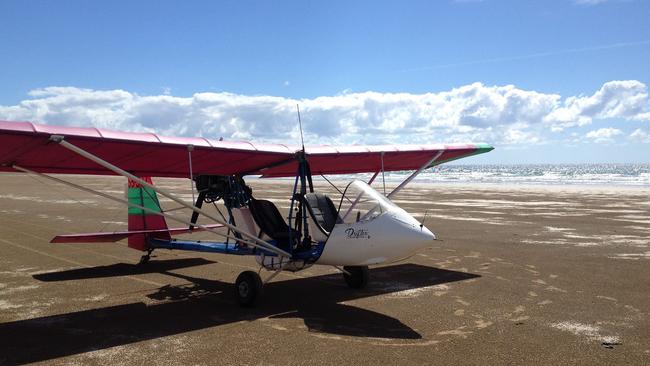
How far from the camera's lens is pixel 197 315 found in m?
7.68

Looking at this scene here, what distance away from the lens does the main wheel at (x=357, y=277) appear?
30.6 feet

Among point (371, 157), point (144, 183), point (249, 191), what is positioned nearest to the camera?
point (144, 183)

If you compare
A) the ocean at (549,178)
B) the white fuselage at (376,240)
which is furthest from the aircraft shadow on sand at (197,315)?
the ocean at (549,178)

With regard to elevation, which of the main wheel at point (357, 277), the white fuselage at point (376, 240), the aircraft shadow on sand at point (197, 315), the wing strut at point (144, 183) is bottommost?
the aircraft shadow on sand at point (197, 315)

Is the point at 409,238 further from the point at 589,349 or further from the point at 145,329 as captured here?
the point at 145,329

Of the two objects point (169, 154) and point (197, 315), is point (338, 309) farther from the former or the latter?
point (169, 154)

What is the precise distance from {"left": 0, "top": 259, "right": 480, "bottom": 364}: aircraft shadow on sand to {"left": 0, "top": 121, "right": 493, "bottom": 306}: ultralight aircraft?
20.1 inches

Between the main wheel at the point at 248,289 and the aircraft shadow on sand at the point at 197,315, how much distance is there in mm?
170

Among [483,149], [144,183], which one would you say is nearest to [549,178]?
[483,149]

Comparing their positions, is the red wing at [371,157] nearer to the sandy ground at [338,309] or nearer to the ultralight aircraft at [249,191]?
the ultralight aircraft at [249,191]

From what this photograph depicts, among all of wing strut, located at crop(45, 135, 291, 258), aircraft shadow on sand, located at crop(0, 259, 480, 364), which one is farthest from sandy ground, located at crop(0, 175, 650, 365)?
wing strut, located at crop(45, 135, 291, 258)

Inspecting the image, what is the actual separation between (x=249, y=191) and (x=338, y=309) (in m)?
3.24

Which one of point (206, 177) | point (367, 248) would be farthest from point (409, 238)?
point (206, 177)

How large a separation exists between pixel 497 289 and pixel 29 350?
23.4 feet
